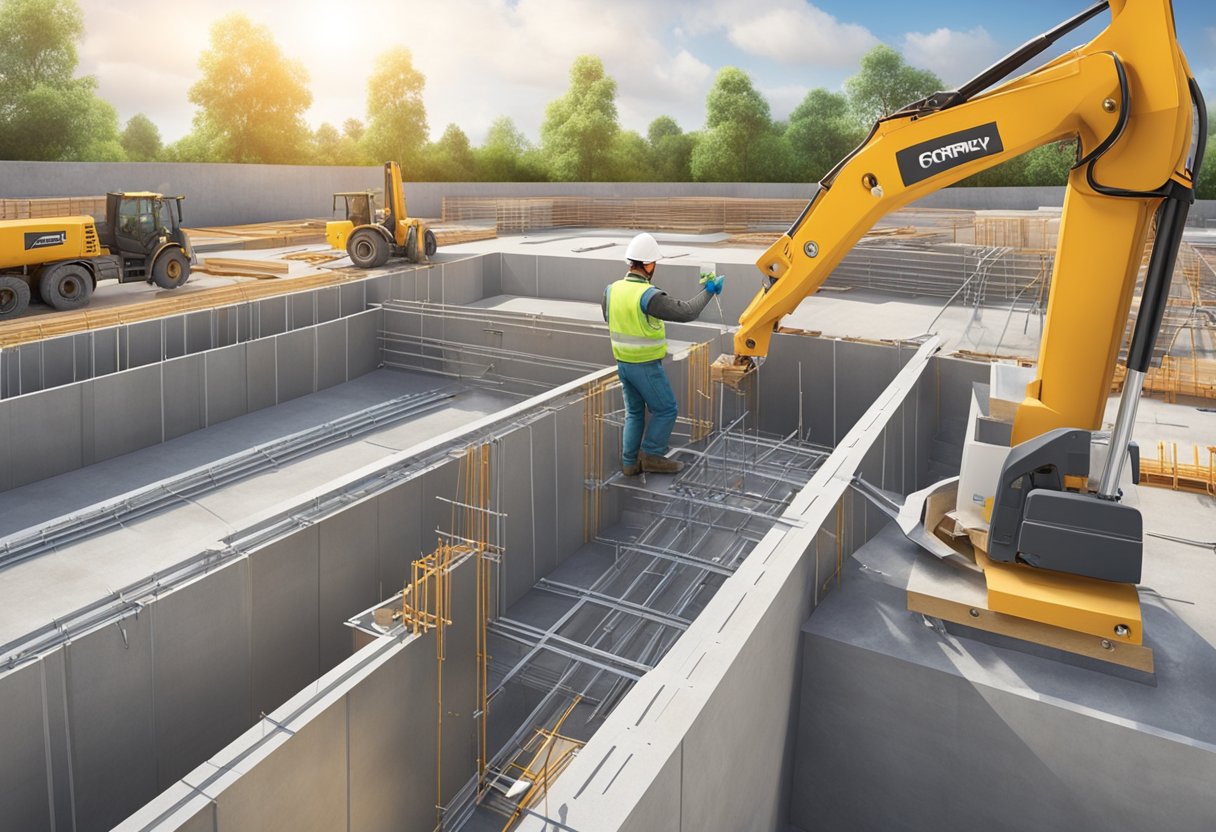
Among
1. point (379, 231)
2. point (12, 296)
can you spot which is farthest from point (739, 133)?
point (12, 296)

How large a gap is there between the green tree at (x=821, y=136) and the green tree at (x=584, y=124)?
12.1 m

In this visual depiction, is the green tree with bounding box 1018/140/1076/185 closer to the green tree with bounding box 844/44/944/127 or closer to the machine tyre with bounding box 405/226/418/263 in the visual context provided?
the green tree with bounding box 844/44/944/127

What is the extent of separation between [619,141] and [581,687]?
188ft

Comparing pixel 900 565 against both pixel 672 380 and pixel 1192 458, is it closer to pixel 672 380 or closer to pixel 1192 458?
pixel 1192 458

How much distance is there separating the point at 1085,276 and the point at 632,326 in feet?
12.9

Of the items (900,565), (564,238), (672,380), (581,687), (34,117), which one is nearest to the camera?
(900,565)

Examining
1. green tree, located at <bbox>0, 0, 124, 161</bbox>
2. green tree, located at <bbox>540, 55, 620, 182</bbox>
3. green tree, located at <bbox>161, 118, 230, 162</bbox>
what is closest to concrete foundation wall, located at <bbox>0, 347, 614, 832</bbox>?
green tree, located at <bbox>0, 0, 124, 161</bbox>

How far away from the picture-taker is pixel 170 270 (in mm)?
17016

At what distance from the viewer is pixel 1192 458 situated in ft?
28.9

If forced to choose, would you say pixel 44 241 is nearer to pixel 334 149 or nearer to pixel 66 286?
pixel 66 286

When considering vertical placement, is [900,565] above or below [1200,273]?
below

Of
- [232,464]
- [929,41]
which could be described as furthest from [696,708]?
[929,41]

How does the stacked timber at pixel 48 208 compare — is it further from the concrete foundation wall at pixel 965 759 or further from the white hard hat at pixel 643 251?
the concrete foundation wall at pixel 965 759

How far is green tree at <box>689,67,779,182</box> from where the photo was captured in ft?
186
